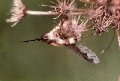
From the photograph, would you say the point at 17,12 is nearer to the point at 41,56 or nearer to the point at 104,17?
the point at 41,56

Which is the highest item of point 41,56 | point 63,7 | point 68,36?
point 63,7

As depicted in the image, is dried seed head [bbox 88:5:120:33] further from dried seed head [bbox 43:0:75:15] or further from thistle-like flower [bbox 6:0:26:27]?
thistle-like flower [bbox 6:0:26:27]

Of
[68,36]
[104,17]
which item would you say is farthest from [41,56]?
[104,17]

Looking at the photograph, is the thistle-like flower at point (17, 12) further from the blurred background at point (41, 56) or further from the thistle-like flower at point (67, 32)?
the thistle-like flower at point (67, 32)

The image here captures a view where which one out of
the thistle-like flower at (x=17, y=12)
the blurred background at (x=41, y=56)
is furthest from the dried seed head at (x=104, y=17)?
the thistle-like flower at (x=17, y=12)

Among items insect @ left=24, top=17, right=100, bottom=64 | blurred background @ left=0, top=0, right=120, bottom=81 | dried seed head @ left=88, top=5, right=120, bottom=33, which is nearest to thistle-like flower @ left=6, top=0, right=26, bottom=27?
blurred background @ left=0, top=0, right=120, bottom=81

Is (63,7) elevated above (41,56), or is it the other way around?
(63,7)
